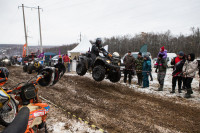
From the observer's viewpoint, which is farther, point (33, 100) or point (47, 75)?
point (47, 75)

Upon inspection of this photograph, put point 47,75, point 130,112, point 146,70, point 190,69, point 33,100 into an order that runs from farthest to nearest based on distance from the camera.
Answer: point 146,70 → point 190,69 → point 130,112 → point 47,75 → point 33,100

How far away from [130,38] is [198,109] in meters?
62.6

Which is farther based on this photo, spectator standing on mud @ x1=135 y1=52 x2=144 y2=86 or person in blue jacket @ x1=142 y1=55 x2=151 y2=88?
spectator standing on mud @ x1=135 y1=52 x2=144 y2=86

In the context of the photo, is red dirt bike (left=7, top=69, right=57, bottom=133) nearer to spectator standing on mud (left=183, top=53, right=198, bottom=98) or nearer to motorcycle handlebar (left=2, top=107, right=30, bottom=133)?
motorcycle handlebar (left=2, top=107, right=30, bottom=133)

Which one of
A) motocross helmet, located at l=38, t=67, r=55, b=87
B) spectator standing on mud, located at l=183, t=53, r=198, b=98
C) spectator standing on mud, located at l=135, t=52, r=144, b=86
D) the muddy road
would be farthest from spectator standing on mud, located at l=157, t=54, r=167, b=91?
motocross helmet, located at l=38, t=67, r=55, b=87

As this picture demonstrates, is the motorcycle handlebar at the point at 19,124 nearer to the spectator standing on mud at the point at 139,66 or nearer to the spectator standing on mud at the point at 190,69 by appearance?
the spectator standing on mud at the point at 190,69

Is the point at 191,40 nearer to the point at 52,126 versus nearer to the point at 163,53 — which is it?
the point at 163,53

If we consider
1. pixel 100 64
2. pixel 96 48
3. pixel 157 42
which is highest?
pixel 157 42

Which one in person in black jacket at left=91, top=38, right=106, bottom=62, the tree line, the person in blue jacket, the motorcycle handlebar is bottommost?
the person in blue jacket

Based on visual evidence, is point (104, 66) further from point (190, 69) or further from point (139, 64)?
point (190, 69)

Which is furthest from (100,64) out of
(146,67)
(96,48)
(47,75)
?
(47,75)

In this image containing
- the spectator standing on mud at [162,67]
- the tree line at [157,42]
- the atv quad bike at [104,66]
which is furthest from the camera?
the tree line at [157,42]

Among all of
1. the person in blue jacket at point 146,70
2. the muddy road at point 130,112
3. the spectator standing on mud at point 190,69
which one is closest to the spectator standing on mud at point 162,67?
the person in blue jacket at point 146,70

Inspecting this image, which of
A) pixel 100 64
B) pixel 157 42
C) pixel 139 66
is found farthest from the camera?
pixel 157 42
